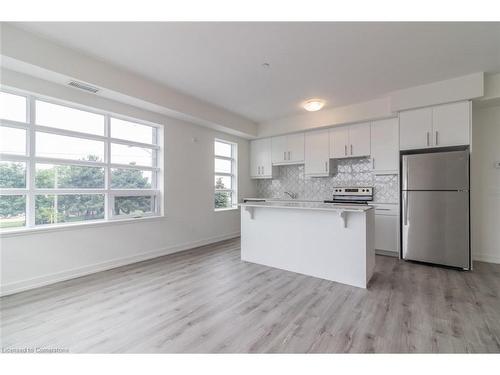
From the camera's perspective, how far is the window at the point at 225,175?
5.54 m

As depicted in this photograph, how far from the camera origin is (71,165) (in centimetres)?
327

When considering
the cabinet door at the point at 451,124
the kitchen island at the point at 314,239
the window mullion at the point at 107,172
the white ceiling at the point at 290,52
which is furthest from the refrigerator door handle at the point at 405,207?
the window mullion at the point at 107,172

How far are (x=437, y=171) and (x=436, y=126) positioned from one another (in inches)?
28.4

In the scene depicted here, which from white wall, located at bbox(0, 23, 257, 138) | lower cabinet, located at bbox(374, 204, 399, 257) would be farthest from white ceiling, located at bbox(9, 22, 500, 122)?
lower cabinet, located at bbox(374, 204, 399, 257)

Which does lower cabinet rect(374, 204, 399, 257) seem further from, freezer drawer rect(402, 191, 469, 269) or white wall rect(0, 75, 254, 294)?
white wall rect(0, 75, 254, 294)

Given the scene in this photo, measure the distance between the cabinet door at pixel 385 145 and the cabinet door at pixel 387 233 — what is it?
89 centimetres

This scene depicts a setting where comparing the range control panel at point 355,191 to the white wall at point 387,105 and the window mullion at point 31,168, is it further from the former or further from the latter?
the window mullion at point 31,168

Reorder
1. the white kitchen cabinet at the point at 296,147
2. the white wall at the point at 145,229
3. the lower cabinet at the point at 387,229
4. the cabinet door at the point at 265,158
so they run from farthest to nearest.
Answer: the cabinet door at the point at 265,158, the white kitchen cabinet at the point at 296,147, the lower cabinet at the point at 387,229, the white wall at the point at 145,229

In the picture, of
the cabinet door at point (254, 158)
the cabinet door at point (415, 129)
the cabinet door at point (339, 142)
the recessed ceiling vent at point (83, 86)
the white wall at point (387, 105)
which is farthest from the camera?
the cabinet door at point (254, 158)

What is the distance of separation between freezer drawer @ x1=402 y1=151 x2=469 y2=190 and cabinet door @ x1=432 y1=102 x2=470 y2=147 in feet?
0.75

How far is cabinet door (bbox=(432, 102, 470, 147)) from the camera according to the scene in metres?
3.46

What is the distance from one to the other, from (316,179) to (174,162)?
312 cm

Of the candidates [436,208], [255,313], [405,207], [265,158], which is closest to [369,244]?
[405,207]

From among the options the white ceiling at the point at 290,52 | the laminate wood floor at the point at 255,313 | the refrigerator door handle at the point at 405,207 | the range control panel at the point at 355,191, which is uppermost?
the white ceiling at the point at 290,52
